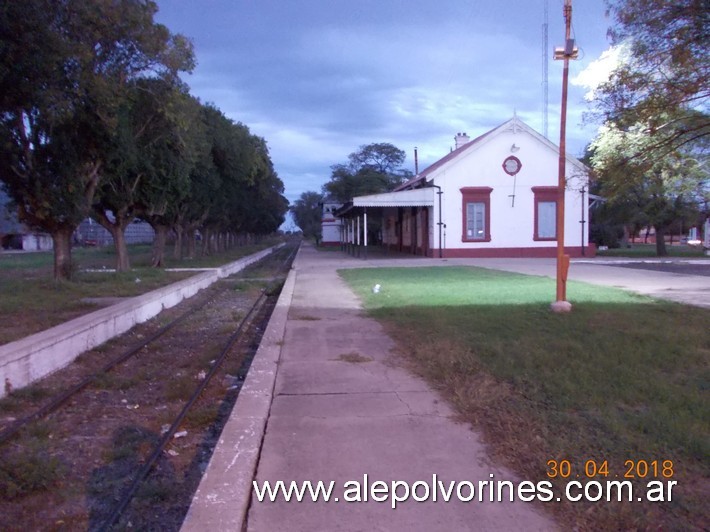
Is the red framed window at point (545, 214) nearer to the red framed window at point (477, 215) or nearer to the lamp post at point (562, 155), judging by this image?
the red framed window at point (477, 215)

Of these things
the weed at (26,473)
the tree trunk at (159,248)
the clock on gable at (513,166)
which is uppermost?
the clock on gable at (513,166)

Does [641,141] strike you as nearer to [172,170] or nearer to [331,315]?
[331,315]

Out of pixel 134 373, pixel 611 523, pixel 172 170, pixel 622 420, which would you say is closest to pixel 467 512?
pixel 611 523

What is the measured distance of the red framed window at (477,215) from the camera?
35.5 meters

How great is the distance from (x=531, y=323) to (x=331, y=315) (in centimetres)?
448

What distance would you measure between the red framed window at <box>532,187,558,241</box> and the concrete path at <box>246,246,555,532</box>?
92.5 feet

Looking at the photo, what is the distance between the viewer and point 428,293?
16.6m

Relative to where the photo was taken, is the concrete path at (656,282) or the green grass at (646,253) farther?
the green grass at (646,253)

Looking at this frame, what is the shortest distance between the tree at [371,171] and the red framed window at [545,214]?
30.2m

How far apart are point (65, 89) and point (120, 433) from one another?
9777mm

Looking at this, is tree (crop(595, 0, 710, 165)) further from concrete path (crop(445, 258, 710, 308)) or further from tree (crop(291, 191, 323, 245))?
tree (crop(291, 191, 323, 245))

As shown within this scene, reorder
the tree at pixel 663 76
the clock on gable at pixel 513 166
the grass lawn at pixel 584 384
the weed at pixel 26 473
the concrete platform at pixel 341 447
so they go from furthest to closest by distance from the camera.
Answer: the clock on gable at pixel 513 166 < the tree at pixel 663 76 < the weed at pixel 26 473 < the grass lawn at pixel 584 384 < the concrete platform at pixel 341 447

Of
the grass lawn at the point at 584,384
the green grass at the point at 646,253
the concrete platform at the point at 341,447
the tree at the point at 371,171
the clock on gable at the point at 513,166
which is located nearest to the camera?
the concrete platform at the point at 341,447

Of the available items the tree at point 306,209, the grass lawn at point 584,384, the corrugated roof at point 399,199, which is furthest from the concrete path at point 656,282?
the tree at point 306,209
